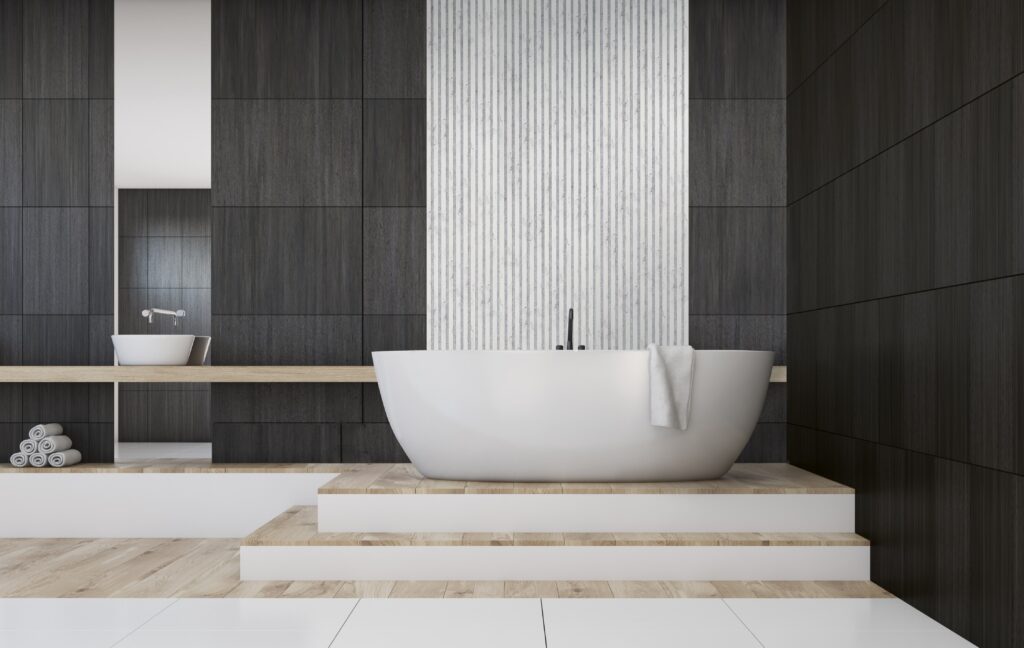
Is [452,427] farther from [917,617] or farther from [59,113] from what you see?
[59,113]

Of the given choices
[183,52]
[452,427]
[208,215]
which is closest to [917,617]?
[452,427]

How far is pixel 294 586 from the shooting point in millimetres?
3125

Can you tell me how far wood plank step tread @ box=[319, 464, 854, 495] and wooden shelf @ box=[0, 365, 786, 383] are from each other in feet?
1.93

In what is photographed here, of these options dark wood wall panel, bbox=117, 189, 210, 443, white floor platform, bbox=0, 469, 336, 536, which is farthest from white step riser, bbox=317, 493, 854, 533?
dark wood wall panel, bbox=117, 189, 210, 443

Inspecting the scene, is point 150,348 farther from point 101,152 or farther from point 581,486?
point 581,486

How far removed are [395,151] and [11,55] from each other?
1.89m

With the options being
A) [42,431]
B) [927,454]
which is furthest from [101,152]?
[927,454]

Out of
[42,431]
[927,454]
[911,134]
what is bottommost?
[42,431]

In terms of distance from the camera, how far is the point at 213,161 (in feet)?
15.0

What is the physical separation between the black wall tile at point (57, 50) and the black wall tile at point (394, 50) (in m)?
1.34

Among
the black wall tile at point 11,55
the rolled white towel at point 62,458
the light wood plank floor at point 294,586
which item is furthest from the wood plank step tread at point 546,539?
the black wall tile at point 11,55

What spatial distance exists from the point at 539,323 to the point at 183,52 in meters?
2.12

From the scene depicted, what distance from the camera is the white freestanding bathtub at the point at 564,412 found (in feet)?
11.2

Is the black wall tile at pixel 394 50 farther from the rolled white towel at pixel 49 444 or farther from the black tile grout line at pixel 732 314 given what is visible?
the rolled white towel at pixel 49 444
